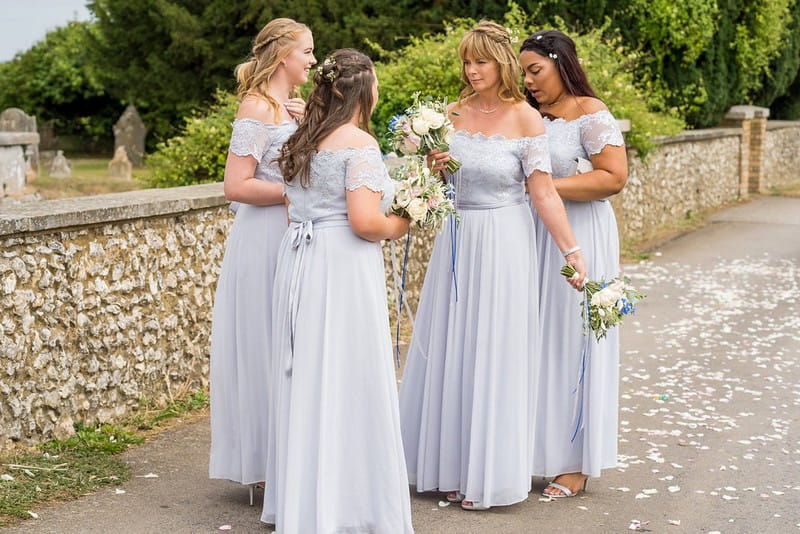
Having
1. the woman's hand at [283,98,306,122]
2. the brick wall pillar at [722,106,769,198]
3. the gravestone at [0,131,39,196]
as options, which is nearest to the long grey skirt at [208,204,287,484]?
the woman's hand at [283,98,306,122]

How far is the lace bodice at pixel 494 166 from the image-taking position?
15.9ft

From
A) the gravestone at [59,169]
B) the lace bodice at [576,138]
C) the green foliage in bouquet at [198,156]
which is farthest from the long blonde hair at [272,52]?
the gravestone at [59,169]

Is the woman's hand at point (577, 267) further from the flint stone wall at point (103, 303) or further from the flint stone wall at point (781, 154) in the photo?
the flint stone wall at point (781, 154)

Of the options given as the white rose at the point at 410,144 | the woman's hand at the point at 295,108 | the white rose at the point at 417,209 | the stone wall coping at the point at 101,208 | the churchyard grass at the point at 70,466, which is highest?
the woman's hand at the point at 295,108

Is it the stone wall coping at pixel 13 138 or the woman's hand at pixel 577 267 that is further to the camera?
the stone wall coping at pixel 13 138

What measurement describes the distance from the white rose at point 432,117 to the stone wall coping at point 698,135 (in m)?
10.9

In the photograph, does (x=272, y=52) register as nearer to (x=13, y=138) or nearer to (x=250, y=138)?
(x=250, y=138)

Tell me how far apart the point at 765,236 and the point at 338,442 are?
40.9 ft

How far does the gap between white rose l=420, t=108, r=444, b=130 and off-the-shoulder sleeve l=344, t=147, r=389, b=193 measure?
52 centimetres

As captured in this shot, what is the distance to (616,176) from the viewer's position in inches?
205

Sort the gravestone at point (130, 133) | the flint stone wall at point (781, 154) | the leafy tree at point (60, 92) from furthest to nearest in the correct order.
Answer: the leafy tree at point (60, 92), the gravestone at point (130, 133), the flint stone wall at point (781, 154)

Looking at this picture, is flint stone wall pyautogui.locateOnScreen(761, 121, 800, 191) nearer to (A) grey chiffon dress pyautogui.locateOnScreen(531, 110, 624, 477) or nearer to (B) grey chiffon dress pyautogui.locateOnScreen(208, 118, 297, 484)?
(A) grey chiffon dress pyautogui.locateOnScreen(531, 110, 624, 477)

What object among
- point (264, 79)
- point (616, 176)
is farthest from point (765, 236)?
point (264, 79)

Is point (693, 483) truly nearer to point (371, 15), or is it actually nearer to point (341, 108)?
point (341, 108)
